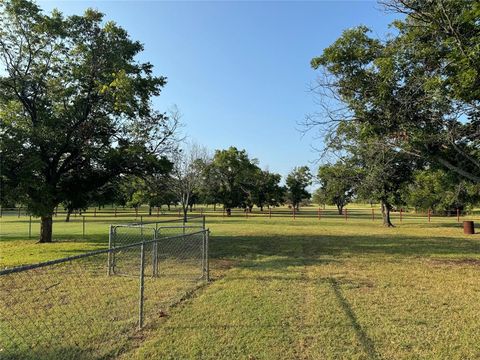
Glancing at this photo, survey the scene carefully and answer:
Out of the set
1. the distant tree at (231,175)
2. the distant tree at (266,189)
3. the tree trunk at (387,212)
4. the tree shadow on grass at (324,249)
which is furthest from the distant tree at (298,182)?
the tree shadow on grass at (324,249)

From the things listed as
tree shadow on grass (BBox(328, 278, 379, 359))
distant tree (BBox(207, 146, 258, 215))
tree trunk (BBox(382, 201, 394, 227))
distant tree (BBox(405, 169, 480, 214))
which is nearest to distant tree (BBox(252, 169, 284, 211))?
distant tree (BBox(207, 146, 258, 215))

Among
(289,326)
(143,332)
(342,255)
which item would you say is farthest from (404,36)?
(143,332)

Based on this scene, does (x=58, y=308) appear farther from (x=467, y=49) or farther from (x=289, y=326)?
(x=467, y=49)

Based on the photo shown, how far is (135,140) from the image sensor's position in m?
17.4

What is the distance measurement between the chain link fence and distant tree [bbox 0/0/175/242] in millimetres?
6346

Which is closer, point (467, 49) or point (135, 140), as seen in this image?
point (467, 49)

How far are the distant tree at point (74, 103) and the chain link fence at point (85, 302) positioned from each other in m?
6.35

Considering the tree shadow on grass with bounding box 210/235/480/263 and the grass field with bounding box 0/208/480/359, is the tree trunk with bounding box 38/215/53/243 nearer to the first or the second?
the grass field with bounding box 0/208/480/359

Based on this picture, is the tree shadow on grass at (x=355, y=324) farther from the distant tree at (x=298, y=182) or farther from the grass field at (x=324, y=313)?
the distant tree at (x=298, y=182)

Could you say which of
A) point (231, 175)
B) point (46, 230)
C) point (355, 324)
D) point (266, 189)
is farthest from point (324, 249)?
point (266, 189)

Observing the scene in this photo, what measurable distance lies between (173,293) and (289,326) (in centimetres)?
277

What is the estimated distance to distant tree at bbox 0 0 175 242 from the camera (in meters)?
15.4

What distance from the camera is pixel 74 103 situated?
16.2 meters

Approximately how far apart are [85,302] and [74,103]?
38.7ft
